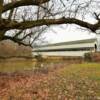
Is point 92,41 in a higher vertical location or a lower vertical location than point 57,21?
lower

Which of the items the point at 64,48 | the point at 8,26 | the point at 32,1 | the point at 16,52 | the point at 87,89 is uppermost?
the point at 32,1

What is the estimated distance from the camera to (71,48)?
88.7m

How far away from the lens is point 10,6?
1727 cm

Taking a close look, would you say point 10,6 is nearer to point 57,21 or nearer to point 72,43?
point 57,21

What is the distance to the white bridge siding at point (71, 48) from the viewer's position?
80.9 meters

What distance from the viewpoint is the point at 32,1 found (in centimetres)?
1633

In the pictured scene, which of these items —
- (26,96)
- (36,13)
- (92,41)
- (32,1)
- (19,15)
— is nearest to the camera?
(26,96)

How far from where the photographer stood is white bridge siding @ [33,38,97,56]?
266ft

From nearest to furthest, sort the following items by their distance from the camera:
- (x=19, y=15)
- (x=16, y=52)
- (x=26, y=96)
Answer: (x=26, y=96) → (x=19, y=15) → (x=16, y=52)

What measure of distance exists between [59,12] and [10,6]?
2654 millimetres

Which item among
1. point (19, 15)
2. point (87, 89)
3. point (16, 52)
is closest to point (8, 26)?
point (19, 15)

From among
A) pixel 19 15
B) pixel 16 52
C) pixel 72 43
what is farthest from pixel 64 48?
pixel 19 15

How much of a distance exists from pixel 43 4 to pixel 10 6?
5.32ft

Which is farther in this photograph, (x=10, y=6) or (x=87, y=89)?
(x=10, y=6)
